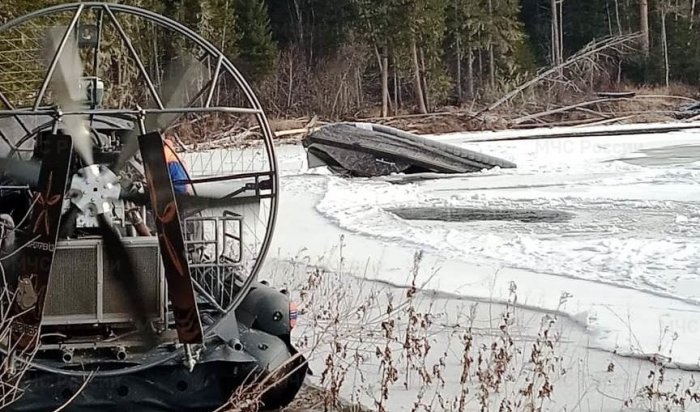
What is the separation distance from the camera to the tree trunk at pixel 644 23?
141ft

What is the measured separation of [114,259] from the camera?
4.57m

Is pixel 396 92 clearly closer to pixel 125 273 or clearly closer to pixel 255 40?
pixel 255 40

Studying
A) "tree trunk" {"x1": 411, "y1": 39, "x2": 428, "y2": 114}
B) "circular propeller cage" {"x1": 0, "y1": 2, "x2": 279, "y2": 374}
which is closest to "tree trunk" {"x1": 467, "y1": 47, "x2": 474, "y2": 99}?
"tree trunk" {"x1": 411, "y1": 39, "x2": 428, "y2": 114}

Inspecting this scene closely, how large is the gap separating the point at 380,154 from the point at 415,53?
18.4 m

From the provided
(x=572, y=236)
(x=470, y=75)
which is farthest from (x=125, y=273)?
(x=470, y=75)

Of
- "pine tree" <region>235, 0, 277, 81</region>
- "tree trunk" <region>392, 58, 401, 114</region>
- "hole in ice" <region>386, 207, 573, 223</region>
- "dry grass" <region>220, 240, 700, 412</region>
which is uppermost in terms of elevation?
"pine tree" <region>235, 0, 277, 81</region>

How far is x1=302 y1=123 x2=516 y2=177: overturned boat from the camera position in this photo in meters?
18.5

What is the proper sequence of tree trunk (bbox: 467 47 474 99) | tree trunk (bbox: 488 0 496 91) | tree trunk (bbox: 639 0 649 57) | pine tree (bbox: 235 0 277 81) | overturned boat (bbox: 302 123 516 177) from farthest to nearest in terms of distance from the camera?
tree trunk (bbox: 639 0 649 57), tree trunk (bbox: 467 47 474 99), tree trunk (bbox: 488 0 496 91), pine tree (bbox: 235 0 277 81), overturned boat (bbox: 302 123 516 177)

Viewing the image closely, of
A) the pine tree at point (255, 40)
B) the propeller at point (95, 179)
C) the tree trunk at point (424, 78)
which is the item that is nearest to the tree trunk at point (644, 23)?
the tree trunk at point (424, 78)

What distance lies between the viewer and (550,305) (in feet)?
26.2

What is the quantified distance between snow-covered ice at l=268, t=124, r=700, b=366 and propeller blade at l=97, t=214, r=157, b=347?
3.61m

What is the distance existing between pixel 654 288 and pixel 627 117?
26.8 m

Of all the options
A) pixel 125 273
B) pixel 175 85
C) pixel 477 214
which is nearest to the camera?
pixel 125 273

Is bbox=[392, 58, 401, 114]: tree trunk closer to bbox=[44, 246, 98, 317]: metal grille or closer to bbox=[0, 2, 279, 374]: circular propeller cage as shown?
bbox=[0, 2, 279, 374]: circular propeller cage
